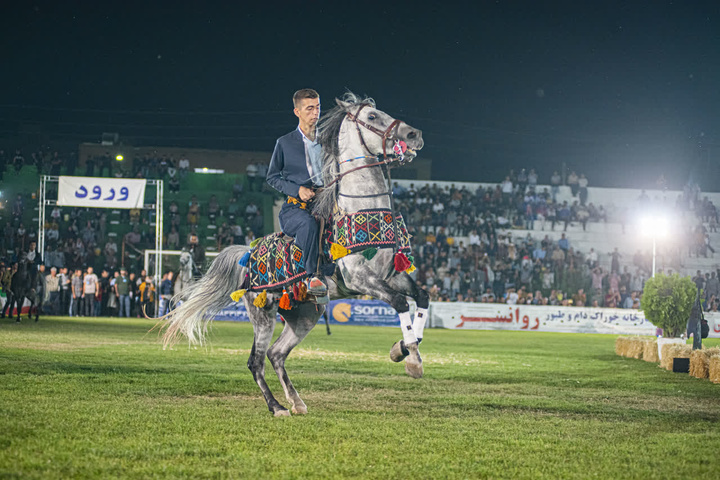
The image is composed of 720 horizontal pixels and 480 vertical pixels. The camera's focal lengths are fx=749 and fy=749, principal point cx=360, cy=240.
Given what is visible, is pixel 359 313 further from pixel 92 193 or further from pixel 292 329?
pixel 292 329

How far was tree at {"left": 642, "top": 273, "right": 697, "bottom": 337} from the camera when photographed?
14.9 meters

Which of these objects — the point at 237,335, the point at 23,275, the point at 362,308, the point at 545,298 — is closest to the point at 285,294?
the point at 237,335

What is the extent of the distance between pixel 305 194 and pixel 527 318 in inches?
969

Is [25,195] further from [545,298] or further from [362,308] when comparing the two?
[545,298]

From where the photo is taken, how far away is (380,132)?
295 inches

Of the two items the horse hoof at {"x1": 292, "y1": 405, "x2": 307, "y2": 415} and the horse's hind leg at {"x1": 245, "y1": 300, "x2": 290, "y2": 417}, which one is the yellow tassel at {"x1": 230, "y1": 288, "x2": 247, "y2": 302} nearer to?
the horse's hind leg at {"x1": 245, "y1": 300, "x2": 290, "y2": 417}

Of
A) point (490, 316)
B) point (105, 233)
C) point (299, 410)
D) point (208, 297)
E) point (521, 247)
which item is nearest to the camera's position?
point (299, 410)

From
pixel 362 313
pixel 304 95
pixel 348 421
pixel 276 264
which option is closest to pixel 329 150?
pixel 304 95

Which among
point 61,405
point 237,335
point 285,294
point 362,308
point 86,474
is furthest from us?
point 362,308

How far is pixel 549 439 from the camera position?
6238mm

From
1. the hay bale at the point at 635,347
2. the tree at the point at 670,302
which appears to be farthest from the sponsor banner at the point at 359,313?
the tree at the point at 670,302

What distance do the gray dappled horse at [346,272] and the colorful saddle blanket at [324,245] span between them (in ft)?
0.41

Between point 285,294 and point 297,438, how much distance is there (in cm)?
198

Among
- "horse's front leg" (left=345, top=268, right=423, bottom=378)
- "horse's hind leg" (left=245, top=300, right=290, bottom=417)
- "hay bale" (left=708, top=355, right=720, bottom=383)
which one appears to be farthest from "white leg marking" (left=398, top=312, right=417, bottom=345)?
"hay bale" (left=708, top=355, right=720, bottom=383)
